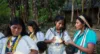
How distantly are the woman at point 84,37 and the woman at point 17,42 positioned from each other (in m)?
0.65

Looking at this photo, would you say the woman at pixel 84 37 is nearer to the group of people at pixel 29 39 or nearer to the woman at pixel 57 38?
the group of people at pixel 29 39

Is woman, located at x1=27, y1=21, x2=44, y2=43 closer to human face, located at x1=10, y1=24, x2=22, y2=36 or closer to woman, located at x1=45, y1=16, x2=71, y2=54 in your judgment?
woman, located at x1=45, y1=16, x2=71, y2=54

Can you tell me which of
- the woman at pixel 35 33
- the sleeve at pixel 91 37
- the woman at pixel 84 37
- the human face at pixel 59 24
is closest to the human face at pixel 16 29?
the woman at pixel 84 37

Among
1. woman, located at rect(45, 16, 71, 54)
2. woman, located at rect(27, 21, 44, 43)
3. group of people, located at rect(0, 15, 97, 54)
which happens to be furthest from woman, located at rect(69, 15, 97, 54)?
woman, located at rect(27, 21, 44, 43)

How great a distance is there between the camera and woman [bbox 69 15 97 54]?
12.6ft

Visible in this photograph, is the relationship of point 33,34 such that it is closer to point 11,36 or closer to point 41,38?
point 41,38

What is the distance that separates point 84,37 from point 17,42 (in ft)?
3.19

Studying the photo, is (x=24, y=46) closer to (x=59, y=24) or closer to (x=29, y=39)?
(x=29, y=39)

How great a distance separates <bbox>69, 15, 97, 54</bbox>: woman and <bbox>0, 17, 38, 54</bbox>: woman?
2.12 feet

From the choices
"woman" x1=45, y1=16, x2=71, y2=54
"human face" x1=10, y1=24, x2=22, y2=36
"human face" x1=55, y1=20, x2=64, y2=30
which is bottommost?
"woman" x1=45, y1=16, x2=71, y2=54

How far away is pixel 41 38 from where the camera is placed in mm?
5141

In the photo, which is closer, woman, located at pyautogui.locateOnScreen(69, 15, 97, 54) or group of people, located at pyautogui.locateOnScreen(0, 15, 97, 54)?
group of people, located at pyautogui.locateOnScreen(0, 15, 97, 54)

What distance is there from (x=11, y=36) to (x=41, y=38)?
149 centimetres

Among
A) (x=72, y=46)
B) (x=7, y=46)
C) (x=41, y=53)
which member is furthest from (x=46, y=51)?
(x=7, y=46)
